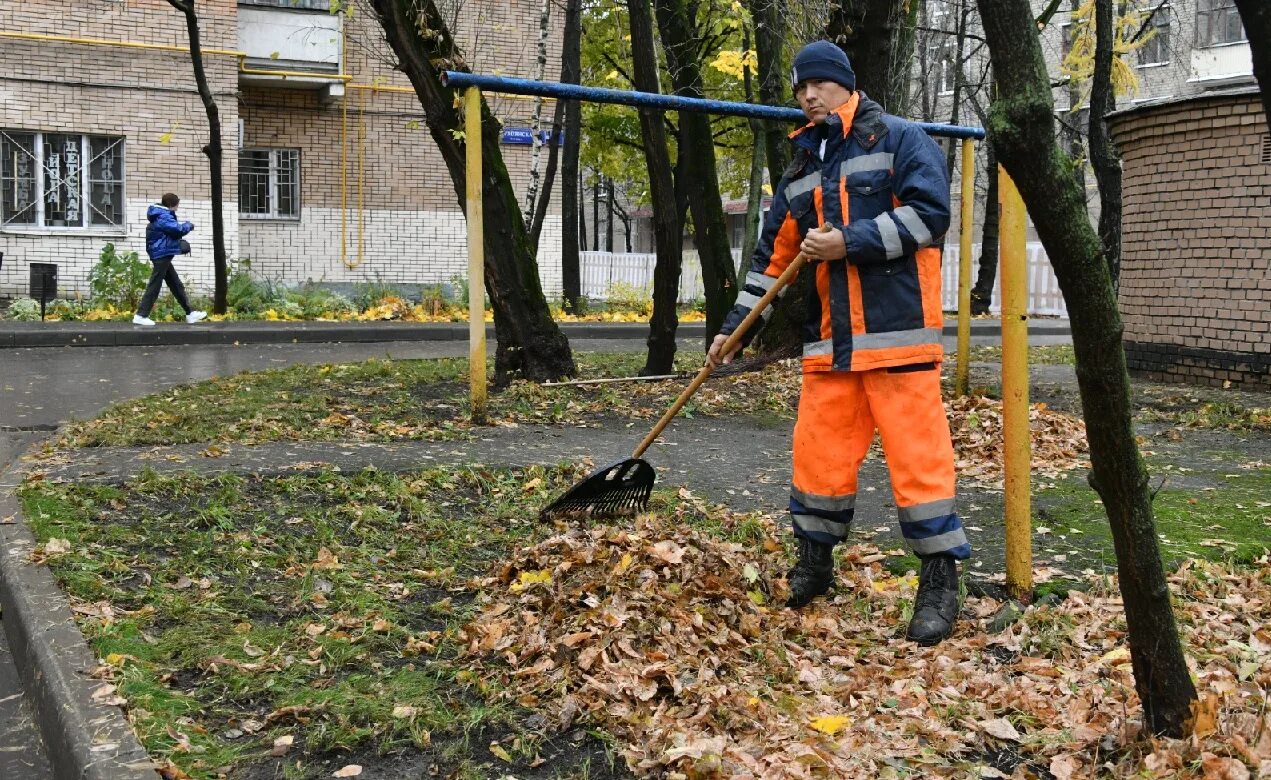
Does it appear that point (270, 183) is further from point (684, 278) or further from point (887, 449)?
point (887, 449)

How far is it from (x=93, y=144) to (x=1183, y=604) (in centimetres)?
2140

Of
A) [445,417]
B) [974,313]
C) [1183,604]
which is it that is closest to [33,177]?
[445,417]

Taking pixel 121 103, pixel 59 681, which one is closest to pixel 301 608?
pixel 59 681

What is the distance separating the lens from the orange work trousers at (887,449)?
161 inches

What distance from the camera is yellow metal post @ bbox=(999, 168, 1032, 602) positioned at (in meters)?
4.29

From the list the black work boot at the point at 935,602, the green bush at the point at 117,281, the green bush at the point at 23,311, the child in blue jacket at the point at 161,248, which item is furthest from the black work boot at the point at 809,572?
the green bush at the point at 117,281

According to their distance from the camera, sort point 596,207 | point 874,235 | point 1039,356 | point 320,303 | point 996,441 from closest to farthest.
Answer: point 874,235 → point 996,441 → point 1039,356 → point 320,303 → point 596,207

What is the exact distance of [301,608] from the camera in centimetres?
436

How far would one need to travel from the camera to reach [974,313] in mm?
25828

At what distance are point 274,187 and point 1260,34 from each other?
23939mm

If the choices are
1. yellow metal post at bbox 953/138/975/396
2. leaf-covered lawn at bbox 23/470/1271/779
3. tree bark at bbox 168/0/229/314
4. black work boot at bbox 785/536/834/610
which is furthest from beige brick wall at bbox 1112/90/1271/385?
tree bark at bbox 168/0/229/314

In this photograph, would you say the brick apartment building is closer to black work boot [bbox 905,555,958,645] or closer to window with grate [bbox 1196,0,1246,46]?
black work boot [bbox 905,555,958,645]

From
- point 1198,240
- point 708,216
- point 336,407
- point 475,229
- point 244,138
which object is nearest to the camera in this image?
point 475,229

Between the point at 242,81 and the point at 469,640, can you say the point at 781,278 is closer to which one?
the point at 469,640
